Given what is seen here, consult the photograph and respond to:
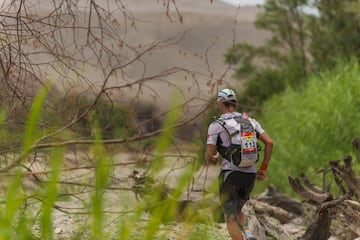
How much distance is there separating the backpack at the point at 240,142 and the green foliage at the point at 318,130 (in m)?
11.7

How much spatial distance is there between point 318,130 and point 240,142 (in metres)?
13.1

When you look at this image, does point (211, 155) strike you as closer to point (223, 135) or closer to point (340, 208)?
point (223, 135)

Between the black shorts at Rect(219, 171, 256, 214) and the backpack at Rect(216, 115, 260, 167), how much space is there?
0.50ft

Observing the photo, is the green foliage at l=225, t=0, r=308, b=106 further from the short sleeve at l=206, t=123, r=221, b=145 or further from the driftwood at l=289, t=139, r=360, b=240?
the short sleeve at l=206, t=123, r=221, b=145

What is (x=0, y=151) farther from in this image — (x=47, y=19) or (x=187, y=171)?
(x=187, y=171)

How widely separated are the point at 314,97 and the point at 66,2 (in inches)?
610

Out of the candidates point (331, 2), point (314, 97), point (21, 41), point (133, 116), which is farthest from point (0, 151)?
point (331, 2)

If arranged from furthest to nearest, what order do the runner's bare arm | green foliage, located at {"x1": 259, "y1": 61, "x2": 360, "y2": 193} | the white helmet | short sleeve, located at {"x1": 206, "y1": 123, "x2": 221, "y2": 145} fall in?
green foliage, located at {"x1": 259, "y1": 61, "x2": 360, "y2": 193} < the white helmet < short sleeve, located at {"x1": 206, "y1": 123, "x2": 221, "y2": 145} < the runner's bare arm

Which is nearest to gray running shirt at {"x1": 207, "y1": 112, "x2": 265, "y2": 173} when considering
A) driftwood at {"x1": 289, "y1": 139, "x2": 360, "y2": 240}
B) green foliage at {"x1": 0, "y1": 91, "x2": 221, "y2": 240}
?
driftwood at {"x1": 289, "y1": 139, "x2": 360, "y2": 240}

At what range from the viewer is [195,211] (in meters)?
2.85

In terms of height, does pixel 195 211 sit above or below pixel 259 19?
below

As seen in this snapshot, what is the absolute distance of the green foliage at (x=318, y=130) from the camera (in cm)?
1967

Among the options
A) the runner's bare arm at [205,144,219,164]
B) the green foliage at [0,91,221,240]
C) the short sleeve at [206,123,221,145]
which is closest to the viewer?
the green foliage at [0,91,221,240]

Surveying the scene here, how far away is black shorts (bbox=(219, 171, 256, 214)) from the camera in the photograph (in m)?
7.50
